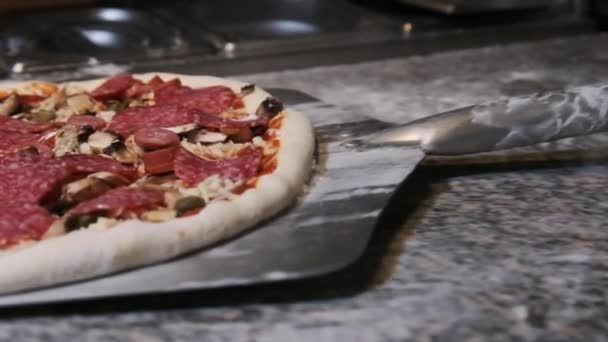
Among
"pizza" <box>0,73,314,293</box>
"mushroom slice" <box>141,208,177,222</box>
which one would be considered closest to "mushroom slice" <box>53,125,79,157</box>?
"pizza" <box>0,73,314,293</box>

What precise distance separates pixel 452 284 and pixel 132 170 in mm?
386

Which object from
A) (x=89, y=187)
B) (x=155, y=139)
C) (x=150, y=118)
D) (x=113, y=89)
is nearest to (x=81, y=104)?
(x=113, y=89)

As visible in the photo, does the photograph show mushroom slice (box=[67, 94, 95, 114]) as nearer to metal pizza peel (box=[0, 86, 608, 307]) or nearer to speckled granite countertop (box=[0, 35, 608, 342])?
metal pizza peel (box=[0, 86, 608, 307])

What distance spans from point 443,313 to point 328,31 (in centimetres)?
120

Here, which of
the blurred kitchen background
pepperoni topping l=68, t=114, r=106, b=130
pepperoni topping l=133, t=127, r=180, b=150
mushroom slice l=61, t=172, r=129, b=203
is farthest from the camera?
the blurred kitchen background

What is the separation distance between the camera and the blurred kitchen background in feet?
5.80

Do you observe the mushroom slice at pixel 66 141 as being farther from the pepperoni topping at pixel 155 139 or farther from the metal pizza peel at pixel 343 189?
the metal pizza peel at pixel 343 189

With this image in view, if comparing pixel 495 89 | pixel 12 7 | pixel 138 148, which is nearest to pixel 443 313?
pixel 138 148

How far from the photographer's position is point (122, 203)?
91cm

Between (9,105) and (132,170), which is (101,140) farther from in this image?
(9,105)

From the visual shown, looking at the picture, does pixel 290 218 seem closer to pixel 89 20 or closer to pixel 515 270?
pixel 515 270

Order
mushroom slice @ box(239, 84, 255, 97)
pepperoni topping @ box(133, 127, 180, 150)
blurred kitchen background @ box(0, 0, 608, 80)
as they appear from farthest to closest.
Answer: blurred kitchen background @ box(0, 0, 608, 80)
mushroom slice @ box(239, 84, 255, 97)
pepperoni topping @ box(133, 127, 180, 150)

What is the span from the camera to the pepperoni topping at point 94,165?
3.31ft

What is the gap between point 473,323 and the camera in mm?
812
